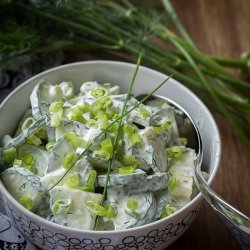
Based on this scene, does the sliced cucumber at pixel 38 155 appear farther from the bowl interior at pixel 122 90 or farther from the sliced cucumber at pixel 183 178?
the sliced cucumber at pixel 183 178

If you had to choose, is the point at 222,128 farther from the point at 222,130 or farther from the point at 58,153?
the point at 58,153

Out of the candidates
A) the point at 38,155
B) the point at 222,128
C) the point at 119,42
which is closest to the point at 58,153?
the point at 38,155

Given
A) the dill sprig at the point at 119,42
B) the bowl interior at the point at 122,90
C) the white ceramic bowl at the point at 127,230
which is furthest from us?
the dill sprig at the point at 119,42

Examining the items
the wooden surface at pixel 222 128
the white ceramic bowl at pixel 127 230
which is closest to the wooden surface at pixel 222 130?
the wooden surface at pixel 222 128

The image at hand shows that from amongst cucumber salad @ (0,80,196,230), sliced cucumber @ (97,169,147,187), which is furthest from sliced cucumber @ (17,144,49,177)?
sliced cucumber @ (97,169,147,187)

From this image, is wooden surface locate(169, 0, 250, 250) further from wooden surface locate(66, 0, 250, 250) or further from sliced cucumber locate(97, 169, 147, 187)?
sliced cucumber locate(97, 169, 147, 187)

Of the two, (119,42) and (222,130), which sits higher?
(119,42)

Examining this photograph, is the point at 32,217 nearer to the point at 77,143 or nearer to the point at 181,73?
the point at 77,143
